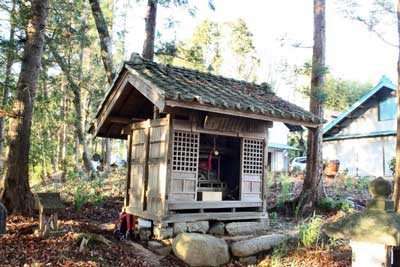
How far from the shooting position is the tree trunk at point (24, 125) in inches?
312

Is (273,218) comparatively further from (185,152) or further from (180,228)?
(185,152)

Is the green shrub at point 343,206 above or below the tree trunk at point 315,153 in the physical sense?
below

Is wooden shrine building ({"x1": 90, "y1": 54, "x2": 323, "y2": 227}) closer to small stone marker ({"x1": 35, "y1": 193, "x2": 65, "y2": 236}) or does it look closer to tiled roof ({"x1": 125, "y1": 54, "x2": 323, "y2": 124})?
tiled roof ({"x1": 125, "y1": 54, "x2": 323, "y2": 124})

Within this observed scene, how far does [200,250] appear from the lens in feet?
22.5

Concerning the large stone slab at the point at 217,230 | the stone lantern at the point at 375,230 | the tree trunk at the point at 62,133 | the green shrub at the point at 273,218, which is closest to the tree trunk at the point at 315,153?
the green shrub at the point at 273,218

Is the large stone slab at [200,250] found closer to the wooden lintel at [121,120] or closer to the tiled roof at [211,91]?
the tiled roof at [211,91]

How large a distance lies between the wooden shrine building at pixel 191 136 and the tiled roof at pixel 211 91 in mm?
22

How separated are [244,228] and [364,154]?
1619cm

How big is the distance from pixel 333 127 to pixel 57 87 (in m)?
17.2

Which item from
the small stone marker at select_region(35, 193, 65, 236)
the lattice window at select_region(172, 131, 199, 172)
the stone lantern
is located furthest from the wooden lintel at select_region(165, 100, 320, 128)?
the stone lantern

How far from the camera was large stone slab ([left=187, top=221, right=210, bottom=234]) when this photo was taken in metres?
7.93

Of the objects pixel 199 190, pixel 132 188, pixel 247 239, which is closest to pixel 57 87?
pixel 132 188

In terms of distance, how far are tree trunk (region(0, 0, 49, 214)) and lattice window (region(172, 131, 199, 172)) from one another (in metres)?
3.34

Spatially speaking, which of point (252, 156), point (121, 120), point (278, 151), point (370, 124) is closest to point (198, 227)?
point (252, 156)
